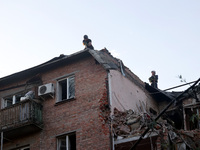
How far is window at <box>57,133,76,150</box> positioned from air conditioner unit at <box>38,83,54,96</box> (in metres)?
2.24

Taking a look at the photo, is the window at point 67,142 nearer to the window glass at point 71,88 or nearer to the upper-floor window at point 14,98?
the window glass at point 71,88

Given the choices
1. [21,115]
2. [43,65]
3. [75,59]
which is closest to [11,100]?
[21,115]

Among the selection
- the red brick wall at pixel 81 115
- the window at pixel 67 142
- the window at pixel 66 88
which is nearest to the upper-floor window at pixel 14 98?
the red brick wall at pixel 81 115

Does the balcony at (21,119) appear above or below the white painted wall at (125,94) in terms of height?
below

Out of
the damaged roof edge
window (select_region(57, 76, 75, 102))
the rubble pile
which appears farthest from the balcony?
the rubble pile

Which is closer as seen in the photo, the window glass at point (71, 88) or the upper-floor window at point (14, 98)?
the window glass at point (71, 88)

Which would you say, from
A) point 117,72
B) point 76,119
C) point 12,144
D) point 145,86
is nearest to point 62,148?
point 76,119

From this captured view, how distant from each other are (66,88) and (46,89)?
93cm

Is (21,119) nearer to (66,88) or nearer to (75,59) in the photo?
(66,88)

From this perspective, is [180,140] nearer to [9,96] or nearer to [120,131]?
[120,131]

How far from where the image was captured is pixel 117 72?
1772 centimetres

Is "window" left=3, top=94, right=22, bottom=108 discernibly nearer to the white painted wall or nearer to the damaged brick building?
the damaged brick building

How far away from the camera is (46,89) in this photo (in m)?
17.7

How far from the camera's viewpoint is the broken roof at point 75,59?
1689 cm
